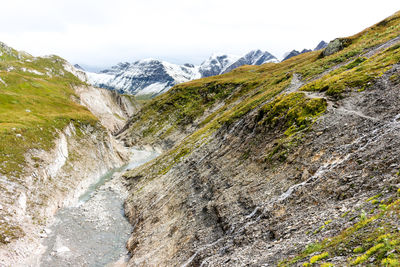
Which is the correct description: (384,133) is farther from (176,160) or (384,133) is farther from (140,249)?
(176,160)

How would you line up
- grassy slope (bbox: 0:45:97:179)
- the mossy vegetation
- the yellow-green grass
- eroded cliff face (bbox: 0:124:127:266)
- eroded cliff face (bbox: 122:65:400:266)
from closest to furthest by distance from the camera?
the mossy vegetation < eroded cliff face (bbox: 122:65:400:266) < eroded cliff face (bbox: 0:124:127:266) < the yellow-green grass < grassy slope (bbox: 0:45:97:179)

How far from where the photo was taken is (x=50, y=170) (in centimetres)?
5056

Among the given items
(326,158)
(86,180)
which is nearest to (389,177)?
(326,158)

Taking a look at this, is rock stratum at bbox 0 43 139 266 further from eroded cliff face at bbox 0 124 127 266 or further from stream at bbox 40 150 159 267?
stream at bbox 40 150 159 267

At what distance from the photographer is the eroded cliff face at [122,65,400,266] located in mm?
18281

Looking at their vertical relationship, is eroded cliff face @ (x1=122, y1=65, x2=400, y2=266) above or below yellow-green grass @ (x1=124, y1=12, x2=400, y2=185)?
below

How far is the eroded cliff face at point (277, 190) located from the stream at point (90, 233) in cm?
364

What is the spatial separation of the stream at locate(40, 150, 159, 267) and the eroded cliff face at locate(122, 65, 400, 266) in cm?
Answer: 364

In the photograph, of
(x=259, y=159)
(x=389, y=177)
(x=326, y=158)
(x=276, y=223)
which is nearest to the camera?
(x=389, y=177)

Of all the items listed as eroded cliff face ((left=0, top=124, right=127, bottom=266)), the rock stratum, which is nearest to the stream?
the rock stratum

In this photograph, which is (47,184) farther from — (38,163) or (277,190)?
(277,190)

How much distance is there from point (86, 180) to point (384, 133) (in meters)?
64.3

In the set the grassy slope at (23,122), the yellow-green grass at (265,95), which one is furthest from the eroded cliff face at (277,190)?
the grassy slope at (23,122)

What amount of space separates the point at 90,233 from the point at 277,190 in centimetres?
3507
